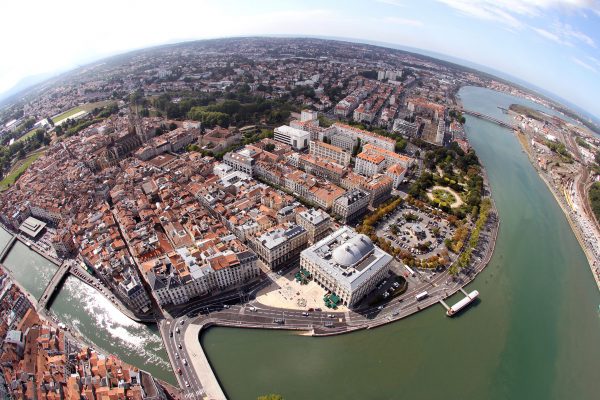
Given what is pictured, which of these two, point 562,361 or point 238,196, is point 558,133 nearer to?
point 562,361

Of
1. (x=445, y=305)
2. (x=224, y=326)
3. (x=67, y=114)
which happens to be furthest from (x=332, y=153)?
(x=67, y=114)

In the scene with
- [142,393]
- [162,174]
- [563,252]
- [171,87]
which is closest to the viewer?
[142,393]


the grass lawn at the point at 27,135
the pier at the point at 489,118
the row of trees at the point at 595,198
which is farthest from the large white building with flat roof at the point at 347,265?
the pier at the point at 489,118

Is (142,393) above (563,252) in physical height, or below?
above

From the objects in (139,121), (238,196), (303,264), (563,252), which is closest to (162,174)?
(238,196)

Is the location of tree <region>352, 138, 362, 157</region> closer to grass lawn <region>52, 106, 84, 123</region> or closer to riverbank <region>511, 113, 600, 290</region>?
riverbank <region>511, 113, 600, 290</region>

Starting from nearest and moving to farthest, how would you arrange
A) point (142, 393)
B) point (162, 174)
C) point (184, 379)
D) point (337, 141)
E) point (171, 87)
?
point (142, 393)
point (184, 379)
point (162, 174)
point (337, 141)
point (171, 87)

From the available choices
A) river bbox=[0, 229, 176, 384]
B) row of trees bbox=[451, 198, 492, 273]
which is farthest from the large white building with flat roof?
river bbox=[0, 229, 176, 384]
